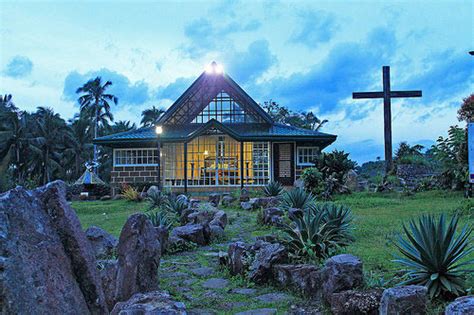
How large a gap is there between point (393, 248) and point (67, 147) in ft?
142

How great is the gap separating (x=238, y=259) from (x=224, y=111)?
18.9 meters

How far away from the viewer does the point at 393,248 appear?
19.4ft

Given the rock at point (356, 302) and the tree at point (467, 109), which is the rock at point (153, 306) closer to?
the rock at point (356, 302)

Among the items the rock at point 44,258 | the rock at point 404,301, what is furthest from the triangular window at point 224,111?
the rock at point 404,301

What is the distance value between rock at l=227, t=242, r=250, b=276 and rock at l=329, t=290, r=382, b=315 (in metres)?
1.78

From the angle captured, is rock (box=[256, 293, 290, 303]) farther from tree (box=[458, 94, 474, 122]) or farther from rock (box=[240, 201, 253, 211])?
tree (box=[458, 94, 474, 122])

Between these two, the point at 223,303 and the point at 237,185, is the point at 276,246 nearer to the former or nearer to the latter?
the point at 223,303

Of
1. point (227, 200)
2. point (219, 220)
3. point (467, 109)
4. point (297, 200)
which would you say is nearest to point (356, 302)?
point (219, 220)

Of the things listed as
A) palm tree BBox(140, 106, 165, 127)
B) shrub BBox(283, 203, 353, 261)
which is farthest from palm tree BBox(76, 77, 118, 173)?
shrub BBox(283, 203, 353, 261)

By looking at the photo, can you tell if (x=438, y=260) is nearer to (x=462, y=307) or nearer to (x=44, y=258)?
(x=462, y=307)

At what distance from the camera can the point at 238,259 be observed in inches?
207

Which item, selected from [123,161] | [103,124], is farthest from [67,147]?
[123,161]

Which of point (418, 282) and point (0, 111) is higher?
point (0, 111)

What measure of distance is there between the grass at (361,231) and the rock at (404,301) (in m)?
0.49
